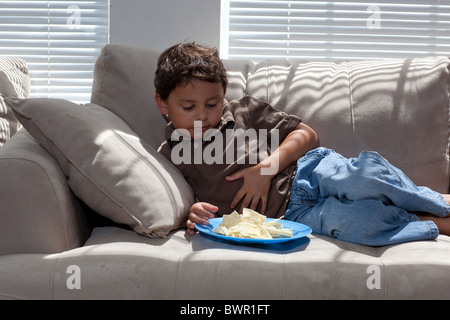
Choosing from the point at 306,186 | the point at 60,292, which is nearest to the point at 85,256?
the point at 60,292

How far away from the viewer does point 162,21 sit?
2.79 meters

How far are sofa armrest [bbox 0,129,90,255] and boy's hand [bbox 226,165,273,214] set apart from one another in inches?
23.3

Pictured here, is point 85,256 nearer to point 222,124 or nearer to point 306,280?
point 306,280

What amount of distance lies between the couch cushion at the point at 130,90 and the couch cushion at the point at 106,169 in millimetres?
325

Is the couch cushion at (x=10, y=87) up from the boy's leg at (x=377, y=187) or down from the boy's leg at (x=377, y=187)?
up

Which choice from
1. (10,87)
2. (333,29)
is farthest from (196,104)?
(333,29)

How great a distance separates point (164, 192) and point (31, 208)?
1.24 feet

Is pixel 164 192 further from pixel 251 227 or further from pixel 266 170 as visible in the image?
pixel 266 170

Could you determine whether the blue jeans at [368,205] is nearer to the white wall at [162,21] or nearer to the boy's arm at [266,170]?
the boy's arm at [266,170]

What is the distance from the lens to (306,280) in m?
1.41

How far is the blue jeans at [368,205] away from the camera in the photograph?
1662 millimetres

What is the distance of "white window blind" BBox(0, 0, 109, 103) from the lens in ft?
9.68

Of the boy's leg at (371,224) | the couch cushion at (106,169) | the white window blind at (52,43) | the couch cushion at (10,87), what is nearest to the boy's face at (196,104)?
the couch cushion at (106,169)

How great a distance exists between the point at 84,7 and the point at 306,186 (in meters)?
1.62
